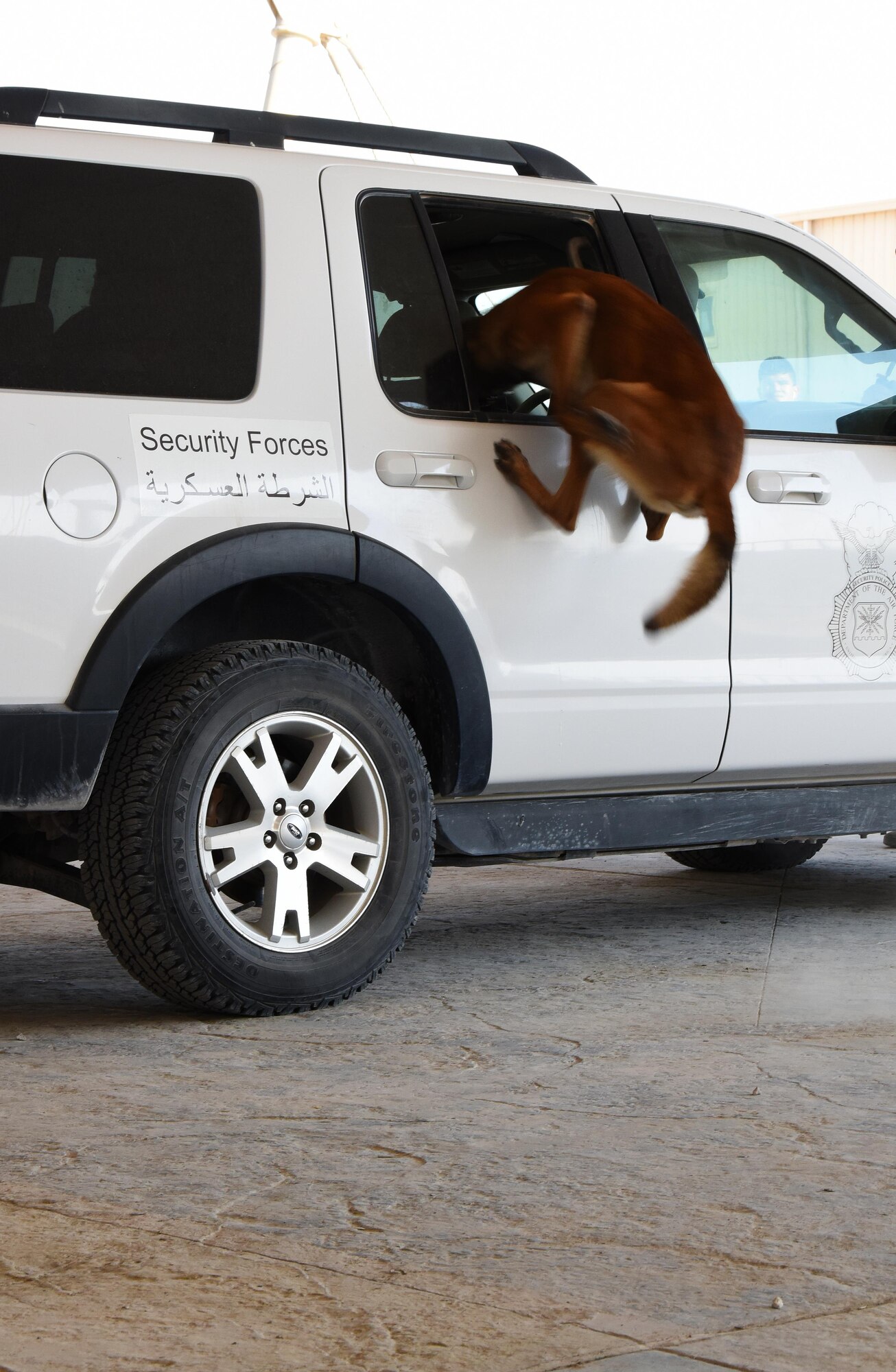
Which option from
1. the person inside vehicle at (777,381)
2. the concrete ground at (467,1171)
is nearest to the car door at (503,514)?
the person inside vehicle at (777,381)

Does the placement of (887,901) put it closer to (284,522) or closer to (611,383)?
(611,383)

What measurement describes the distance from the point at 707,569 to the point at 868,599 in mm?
608

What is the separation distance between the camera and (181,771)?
387 cm

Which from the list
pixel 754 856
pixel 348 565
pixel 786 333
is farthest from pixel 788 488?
pixel 754 856

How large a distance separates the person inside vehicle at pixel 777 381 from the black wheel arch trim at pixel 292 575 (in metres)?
1.24

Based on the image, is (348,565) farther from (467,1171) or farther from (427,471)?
(467,1171)

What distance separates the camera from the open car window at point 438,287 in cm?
435

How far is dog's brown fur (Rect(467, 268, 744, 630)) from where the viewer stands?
4395 mm

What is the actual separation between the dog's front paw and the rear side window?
654 mm

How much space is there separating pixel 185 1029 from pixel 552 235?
2.30 metres

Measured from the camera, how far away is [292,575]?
163 inches

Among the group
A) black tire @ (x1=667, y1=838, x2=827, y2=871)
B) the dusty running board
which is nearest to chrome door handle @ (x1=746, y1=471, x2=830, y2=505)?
the dusty running board

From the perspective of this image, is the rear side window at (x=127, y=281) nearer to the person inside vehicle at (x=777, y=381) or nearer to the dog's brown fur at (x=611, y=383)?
the dog's brown fur at (x=611, y=383)

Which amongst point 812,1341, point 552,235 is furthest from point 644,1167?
point 552,235
